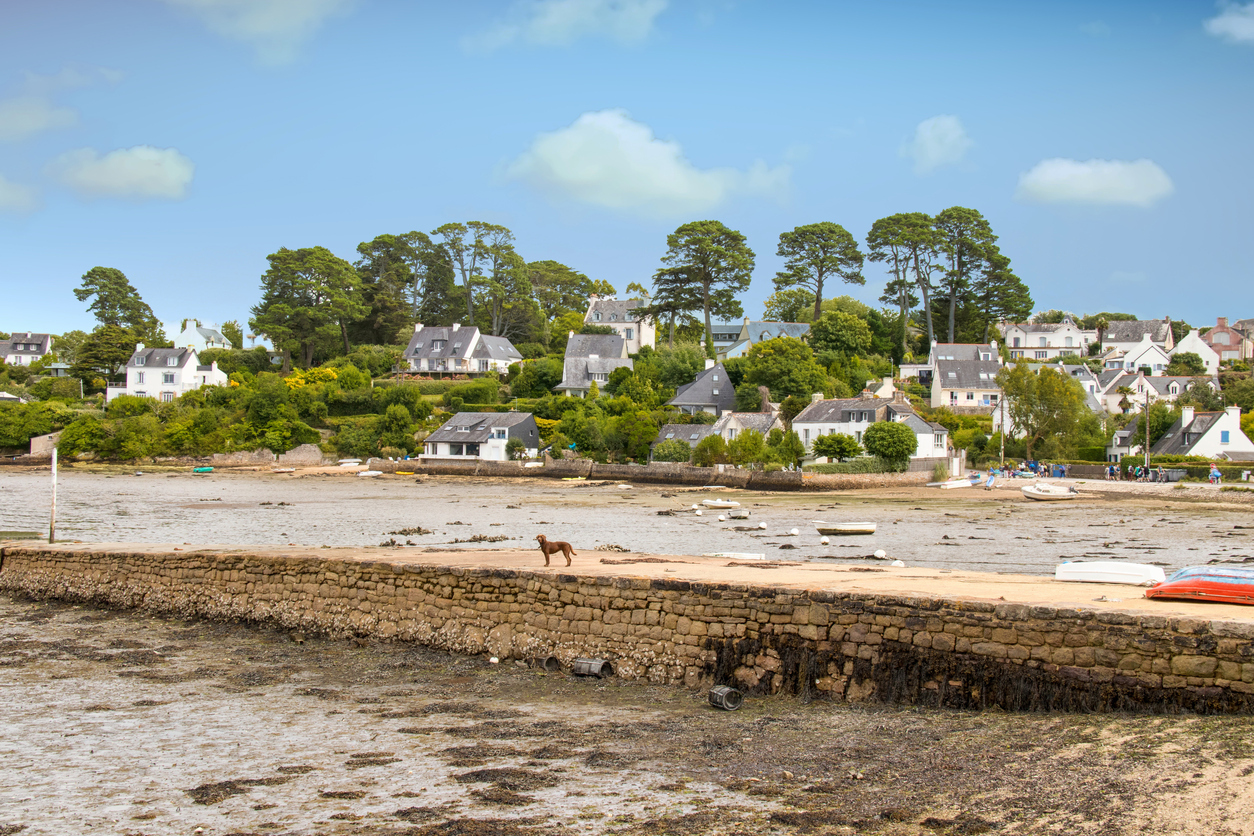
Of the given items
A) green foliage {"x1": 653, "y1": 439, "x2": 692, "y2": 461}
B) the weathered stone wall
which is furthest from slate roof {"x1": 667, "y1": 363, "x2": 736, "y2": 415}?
the weathered stone wall

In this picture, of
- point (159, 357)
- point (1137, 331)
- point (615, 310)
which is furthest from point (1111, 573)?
point (1137, 331)

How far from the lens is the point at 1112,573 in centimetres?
1177

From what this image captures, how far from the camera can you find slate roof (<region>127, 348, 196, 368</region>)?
84.1 metres

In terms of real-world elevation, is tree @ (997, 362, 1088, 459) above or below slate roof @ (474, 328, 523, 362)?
below

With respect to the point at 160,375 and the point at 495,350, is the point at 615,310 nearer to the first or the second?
the point at 495,350

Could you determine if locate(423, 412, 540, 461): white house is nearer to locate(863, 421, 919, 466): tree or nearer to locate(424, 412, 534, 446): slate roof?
locate(424, 412, 534, 446): slate roof

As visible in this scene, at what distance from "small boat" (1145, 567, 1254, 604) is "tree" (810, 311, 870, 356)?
223 ft

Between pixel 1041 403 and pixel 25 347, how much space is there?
111700mm

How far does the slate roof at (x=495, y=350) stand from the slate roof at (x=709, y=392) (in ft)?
80.9

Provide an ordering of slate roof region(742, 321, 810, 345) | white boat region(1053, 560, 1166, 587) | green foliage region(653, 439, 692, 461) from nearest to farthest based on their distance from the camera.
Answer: white boat region(1053, 560, 1166, 587), green foliage region(653, 439, 692, 461), slate roof region(742, 321, 810, 345)

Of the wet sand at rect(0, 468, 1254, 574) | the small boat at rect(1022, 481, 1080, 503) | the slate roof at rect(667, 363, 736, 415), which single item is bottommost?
the wet sand at rect(0, 468, 1254, 574)

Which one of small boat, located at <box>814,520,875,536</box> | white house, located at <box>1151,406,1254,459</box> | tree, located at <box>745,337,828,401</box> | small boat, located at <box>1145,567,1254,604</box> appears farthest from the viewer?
tree, located at <box>745,337,828,401</box>

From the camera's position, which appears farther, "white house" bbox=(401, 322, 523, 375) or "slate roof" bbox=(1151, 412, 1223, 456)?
"white house" bbox=(401, 322, 523, 375)

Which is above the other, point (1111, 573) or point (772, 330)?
point (772, 330)
